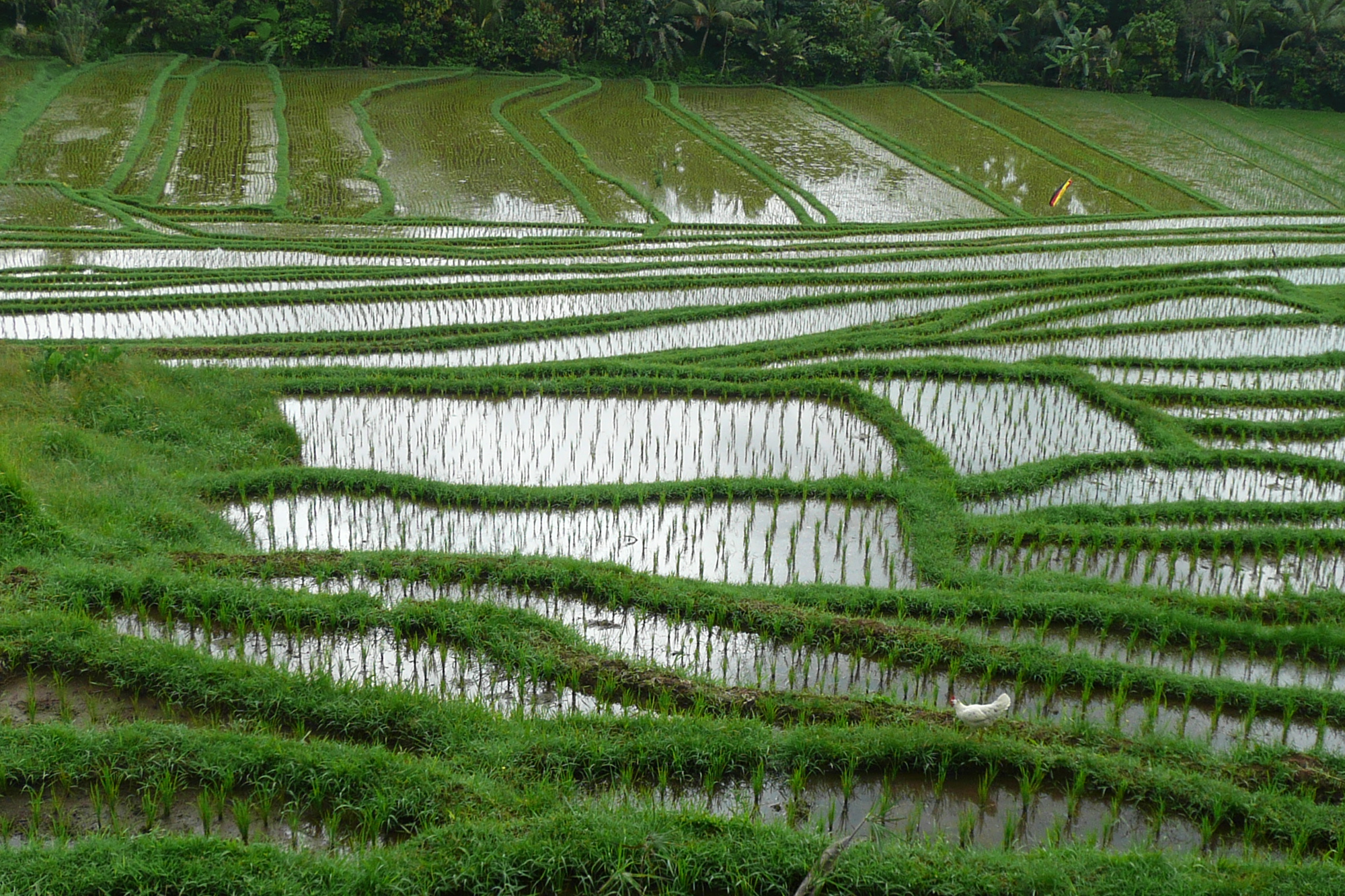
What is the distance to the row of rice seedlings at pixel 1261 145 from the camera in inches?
924

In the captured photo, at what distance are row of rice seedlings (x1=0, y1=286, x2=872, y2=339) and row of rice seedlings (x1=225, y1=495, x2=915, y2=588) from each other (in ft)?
15.9

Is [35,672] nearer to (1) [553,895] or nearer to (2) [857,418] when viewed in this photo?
(1) [553,895]

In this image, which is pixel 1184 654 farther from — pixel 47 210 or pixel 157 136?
pixel 157 136

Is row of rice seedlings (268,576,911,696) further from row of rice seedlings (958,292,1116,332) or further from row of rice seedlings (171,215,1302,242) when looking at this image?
row of rice seedlings (171,215,1302,242)

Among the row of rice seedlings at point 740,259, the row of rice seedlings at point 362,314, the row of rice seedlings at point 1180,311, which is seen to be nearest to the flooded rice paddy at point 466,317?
the row of rice seedlings at point 362,314

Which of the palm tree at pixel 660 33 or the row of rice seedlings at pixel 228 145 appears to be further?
the palm tree at pixel 660 33

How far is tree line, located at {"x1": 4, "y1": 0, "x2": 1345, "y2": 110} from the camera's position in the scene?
26391 millimetres

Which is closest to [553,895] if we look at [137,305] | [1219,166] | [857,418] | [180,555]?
[180,555]

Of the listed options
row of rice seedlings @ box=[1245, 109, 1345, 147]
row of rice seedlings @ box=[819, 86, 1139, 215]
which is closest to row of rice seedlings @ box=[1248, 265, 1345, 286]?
row of rice seedlings @ box=[819, 86, 1139, 215]

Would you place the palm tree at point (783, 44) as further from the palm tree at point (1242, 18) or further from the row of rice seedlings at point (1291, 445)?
the row of rice seedlings at point (1291, 445)

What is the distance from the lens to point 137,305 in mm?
12883

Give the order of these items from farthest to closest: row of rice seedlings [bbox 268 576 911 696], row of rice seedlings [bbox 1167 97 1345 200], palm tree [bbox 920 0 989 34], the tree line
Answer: palm tree [bbox 920 0 989 34] → the tree line → row of rice seedlings [bbox 1167 97 1345 200] → row of rice seedlings [bbox 268 576 911 696]

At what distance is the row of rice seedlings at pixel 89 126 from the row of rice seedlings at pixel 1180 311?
15098 millimetres

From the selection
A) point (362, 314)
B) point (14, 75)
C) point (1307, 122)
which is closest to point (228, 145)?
point (14, 75)
